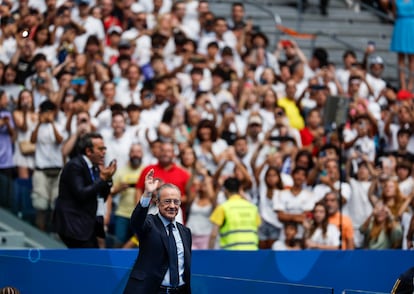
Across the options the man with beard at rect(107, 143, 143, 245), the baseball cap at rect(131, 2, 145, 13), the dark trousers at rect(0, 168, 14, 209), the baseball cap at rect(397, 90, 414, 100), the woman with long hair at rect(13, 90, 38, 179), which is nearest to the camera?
the dark trousers at rect(0, 168, 14, 209)

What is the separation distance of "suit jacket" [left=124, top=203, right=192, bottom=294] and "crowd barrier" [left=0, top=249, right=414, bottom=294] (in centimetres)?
95

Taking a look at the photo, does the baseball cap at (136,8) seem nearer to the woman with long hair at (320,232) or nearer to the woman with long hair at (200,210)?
the woman with long hair at (200,210)

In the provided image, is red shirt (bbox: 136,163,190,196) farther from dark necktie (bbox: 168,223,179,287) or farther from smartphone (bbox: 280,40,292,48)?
smartphone (bbox: 280,40,292,48)

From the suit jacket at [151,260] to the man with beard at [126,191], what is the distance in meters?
5.07

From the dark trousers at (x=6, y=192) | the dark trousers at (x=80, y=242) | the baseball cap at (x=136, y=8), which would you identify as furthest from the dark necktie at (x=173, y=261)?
the baseball cap at (x=136, y=8)

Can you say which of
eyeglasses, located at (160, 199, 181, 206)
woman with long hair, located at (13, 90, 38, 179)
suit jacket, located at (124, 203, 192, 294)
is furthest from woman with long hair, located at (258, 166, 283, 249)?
eyeglasses, located at (160, 199, 181, 206)

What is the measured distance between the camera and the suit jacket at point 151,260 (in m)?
12.3

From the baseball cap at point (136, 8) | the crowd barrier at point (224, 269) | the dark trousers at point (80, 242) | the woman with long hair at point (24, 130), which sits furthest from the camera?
the baseball cap at point (136, 8)

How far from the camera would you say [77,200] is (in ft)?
49.1

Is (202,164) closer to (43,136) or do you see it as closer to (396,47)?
(43,136)

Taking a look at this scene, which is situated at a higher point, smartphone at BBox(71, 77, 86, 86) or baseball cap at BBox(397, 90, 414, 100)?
smartphone at BBox(71, 77, 86, 86)

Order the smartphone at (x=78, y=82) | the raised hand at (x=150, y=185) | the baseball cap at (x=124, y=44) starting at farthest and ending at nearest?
1. the baseball cap at (x=124, y=44)
2. the smartphone at (x=78, y=82)
3. the raised hand at (x=150, y=185)

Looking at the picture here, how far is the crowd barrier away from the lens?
46.3 feet

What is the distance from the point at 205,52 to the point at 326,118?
4072 mm
